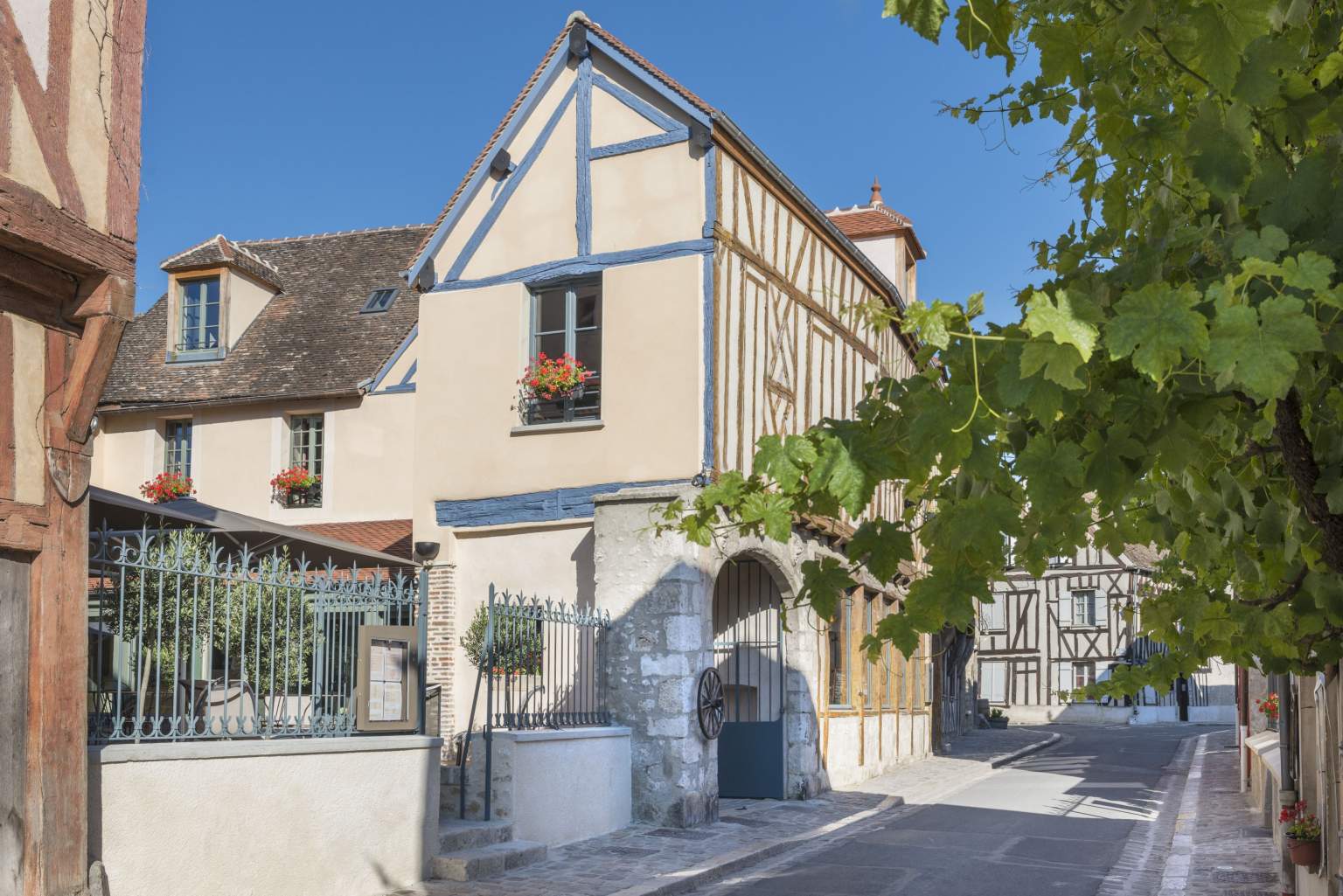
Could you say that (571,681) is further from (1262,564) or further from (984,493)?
(984,493)

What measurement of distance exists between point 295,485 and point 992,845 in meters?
10.5

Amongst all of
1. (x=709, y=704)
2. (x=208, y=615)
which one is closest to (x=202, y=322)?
(x=709, y=704)

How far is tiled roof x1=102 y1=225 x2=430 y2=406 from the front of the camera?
1833 cm

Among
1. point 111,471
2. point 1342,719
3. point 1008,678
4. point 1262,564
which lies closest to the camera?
point 1262,564

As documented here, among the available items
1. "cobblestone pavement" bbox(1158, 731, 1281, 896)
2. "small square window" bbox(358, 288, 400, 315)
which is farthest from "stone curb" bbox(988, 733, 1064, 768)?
"small square window" bbox(358, 288, 400, 315)

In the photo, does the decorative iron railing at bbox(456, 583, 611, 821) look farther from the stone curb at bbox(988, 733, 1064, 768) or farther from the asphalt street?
the stone curb at bbox(988, 733, 1064, 768)

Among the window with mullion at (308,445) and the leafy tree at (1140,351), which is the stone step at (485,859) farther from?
the window with mullion at (308,445)

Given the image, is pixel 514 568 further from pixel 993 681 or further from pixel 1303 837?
pixel 993 681

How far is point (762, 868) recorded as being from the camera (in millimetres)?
9961

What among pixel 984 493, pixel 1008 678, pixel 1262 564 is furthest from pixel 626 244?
pixel 1008 678

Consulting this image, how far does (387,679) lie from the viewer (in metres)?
8.45

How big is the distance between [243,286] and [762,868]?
1346 cm

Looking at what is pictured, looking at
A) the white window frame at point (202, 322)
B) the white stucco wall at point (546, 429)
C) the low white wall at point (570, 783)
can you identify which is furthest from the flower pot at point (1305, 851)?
the white window frame at point (202, 322)

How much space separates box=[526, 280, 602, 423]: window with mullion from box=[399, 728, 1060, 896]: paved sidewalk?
13.5 feet
